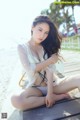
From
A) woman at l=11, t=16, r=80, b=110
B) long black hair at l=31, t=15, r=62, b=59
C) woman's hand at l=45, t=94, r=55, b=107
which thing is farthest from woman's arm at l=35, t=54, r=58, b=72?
woman's hand at l=45, t=94, r=55, b=107

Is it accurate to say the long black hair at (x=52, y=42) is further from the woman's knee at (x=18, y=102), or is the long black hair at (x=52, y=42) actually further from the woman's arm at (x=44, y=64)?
the woman's knee at (x=18, y=102)

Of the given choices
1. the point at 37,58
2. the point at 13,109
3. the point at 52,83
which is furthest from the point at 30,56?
the point at 13,109

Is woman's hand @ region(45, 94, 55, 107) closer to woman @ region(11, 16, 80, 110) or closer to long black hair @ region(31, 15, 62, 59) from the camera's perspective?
woman @ region(11, 16, 80, 110)

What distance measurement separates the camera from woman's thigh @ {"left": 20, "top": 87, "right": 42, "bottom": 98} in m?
3.52

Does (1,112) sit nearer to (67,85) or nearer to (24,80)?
(24,80)

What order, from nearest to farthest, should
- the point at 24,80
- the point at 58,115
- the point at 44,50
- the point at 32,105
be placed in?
1. the point at 58,115
2. the point at 32,105
3. the point at 44,50
4. the point at 24,80

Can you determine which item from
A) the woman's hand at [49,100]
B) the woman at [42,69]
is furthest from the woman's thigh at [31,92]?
the woman's hand at [49,100]

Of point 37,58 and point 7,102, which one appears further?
point 7,102

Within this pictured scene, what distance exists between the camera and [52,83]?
11.6 ft

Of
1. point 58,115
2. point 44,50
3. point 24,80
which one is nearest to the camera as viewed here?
point 58,115

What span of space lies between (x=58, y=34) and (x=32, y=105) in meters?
0.85

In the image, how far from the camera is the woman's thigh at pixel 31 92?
11.6ft

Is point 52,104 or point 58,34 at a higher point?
point 58,34

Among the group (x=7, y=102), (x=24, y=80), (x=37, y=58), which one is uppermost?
(x=37, y=58)
